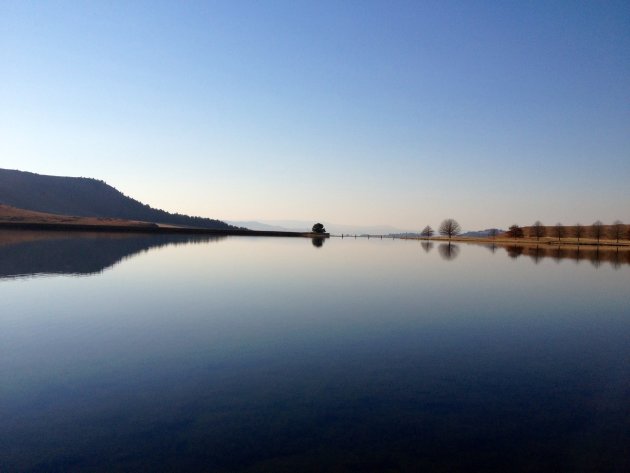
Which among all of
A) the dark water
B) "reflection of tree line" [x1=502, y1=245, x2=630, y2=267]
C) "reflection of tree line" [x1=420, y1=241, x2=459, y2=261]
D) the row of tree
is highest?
the row of tree

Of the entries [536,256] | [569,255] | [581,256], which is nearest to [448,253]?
[536,256]

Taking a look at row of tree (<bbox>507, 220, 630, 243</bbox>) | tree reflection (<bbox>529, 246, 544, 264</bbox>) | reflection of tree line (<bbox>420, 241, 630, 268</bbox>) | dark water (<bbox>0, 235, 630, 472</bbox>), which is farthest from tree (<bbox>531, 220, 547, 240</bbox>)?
dark water (<bbox>0, 235, 630, 472</bbox>)

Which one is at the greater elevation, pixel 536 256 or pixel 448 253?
pixel 448 253

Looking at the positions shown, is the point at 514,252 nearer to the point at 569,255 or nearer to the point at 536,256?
the point at 569,255

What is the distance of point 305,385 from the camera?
9375 mm

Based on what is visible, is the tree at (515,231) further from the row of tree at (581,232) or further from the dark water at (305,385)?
the dark water at (305,385)

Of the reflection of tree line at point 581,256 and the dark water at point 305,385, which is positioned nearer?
the dark water at point 305,385

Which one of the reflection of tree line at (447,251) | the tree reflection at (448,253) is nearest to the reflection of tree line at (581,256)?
the tree reflection at (448,253)

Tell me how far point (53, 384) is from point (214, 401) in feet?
14.6

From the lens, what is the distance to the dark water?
21.2 ft

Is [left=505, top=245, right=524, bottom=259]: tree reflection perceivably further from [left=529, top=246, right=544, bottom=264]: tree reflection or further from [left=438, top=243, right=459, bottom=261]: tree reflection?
[left=438, top=243, right=459, bottom=261]: tree reflection

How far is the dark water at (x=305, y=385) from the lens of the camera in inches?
254

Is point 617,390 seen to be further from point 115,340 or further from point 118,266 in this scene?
point 118,266

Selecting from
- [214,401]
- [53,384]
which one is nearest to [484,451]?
[214,401]
